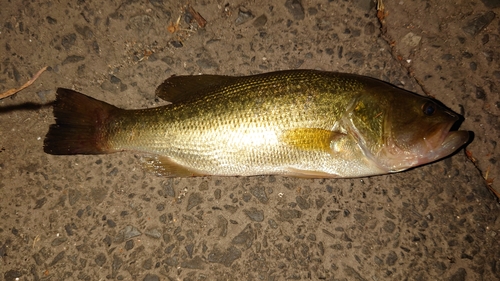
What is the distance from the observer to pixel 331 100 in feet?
7.68

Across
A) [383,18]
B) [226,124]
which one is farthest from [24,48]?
[383,18]

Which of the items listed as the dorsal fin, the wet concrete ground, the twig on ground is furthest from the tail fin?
the twig on ground

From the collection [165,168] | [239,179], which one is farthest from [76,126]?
[239,179]

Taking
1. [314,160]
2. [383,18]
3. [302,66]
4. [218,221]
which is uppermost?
[383,18]

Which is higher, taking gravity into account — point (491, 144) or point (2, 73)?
point (491, 144)

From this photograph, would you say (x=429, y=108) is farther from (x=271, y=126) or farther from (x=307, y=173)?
(x=271, y=126)

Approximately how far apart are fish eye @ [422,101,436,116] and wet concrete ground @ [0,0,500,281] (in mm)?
637

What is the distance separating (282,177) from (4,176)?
2402mm

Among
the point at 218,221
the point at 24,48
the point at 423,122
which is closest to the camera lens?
the point at 423,122

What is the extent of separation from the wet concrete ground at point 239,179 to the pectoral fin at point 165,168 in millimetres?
223

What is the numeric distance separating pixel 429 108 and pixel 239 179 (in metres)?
1.53

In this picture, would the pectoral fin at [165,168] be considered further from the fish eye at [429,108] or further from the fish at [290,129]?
the fish eye at [429,108]

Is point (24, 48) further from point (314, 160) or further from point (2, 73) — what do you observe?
point (314, 160)

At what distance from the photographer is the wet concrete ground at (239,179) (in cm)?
275
